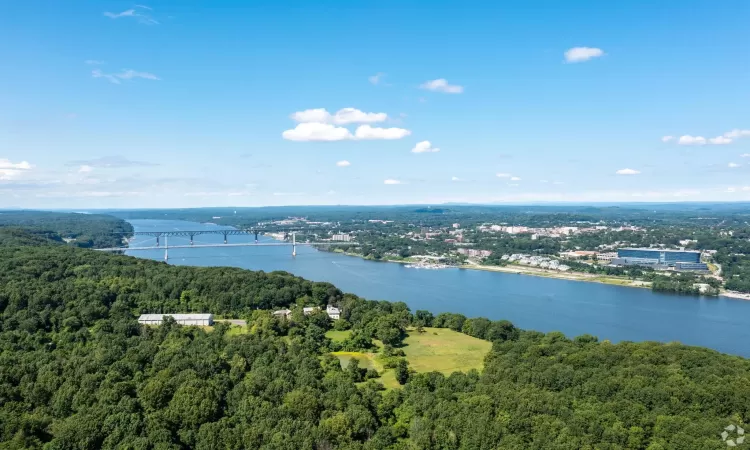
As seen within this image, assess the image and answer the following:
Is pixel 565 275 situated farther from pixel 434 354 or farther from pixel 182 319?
pixel 182 319

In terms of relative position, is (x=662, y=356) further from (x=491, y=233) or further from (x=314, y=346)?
(x=491, y=233)

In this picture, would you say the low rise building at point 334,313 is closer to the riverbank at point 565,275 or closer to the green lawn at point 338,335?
the green lawn at point 338,335

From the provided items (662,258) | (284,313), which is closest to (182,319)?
(284,313)

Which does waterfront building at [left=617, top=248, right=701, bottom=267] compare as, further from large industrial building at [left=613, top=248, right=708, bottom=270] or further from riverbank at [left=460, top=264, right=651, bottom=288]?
riverbank at [left=460, top=264, right=651, bottom=288]

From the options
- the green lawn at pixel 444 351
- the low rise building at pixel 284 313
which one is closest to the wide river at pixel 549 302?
the green lawn at pixel 444 351

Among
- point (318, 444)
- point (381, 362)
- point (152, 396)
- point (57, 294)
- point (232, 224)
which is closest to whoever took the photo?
point (318, 444)

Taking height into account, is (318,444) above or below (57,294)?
below

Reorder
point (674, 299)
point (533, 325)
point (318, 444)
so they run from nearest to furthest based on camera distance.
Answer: point (318, 444)
point (533, 325)
point (674, 299)

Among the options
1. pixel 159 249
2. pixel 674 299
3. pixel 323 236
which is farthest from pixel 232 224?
pixel 674 299
